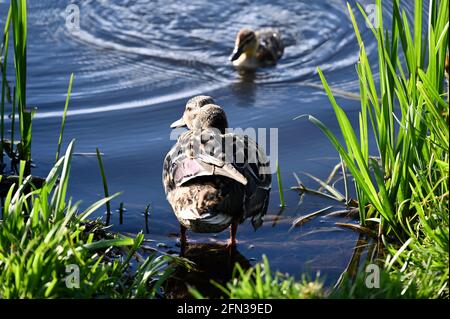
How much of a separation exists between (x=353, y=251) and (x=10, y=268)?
2136 mm

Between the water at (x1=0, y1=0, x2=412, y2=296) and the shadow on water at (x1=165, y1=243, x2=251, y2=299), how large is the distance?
82mm

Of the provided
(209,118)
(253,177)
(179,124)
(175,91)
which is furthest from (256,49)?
(253,177)

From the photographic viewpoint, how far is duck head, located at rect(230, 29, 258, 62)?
8602 millimetres

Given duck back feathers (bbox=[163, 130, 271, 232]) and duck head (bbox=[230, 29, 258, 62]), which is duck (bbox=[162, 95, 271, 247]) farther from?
duck head (bbox=[230, 29, 258, 62])

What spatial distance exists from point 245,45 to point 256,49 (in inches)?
9.3

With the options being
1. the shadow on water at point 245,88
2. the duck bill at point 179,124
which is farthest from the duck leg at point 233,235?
the shadow on water at point 245,88

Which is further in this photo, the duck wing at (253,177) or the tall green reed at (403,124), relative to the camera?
the duck wing at (253,177)

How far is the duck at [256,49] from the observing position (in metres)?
8.66

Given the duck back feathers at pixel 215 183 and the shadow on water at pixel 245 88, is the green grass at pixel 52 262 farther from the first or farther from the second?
the shadow on water at pixel 245 88

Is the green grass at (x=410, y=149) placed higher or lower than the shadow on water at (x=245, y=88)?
higher

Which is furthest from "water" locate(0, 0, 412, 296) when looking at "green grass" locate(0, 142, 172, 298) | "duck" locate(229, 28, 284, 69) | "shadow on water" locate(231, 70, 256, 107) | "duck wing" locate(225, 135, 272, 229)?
"green grass" locate(0, 142, 172, 298)

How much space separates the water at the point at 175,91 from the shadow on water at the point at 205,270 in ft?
0.27

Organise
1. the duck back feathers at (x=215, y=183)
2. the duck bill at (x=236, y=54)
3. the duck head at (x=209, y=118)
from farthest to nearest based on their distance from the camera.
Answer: the duck bill at (x=236, y=54) → the duck head at (x=209, y=118) → the duck back feathers at (x=215, y=183)

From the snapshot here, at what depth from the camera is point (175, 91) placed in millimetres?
7805
